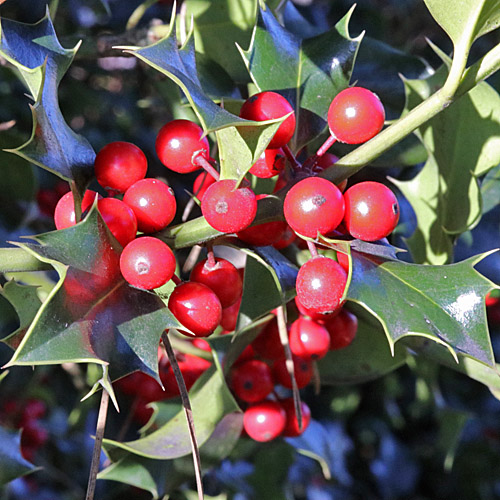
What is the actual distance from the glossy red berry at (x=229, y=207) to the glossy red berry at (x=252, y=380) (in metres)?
0.49

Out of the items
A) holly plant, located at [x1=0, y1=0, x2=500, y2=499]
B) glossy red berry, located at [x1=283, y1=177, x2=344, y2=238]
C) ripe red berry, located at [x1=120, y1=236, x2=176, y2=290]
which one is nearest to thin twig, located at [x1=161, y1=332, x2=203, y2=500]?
holly plant, located at [x1=0, y1=0, x2=500, y2=499]

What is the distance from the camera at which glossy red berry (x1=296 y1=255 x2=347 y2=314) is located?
66 centimetres

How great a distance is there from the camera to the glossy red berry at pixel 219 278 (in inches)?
30.5

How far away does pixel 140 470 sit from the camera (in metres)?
1.03

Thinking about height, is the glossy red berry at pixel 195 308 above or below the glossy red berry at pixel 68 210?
below

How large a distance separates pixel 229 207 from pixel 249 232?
0.13m

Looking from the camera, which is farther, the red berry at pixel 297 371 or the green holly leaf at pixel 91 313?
the red berry at pixel 297 371

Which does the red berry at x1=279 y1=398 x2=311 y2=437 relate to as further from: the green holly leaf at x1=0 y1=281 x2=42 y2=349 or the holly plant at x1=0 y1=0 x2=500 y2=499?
the green holly leaf at x1=0 y1=281 x2=42 y2=349

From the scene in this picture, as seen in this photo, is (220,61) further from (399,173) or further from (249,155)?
(249,155)

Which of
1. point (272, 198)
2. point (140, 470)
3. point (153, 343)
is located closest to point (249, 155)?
point (272, 198)

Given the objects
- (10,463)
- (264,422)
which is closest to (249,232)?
(264,422)

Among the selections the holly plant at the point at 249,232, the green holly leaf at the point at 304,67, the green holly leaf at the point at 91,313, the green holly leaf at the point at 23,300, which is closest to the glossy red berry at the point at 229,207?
the holly plant at the point at 249,232

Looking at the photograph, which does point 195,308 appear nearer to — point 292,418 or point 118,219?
point 118,219

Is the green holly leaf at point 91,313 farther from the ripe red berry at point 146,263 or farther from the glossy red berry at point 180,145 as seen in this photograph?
the glossy red berry at point 180,145
